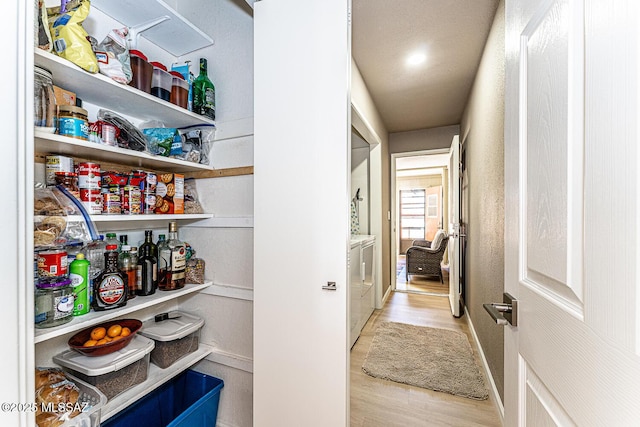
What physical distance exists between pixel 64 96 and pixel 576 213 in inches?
61.3

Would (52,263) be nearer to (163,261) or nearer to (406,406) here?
(163,261)

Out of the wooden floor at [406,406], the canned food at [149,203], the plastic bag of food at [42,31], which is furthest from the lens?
the wooden floor at [406,406]

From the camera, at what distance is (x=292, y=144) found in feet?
3.98

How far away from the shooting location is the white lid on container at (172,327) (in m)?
1.36

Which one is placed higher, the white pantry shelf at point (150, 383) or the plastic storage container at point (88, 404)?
the plastic storage container at point (88, 404)

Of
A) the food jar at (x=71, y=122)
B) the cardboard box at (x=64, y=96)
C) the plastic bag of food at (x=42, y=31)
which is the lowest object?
the food jar at (x=71, y=122)

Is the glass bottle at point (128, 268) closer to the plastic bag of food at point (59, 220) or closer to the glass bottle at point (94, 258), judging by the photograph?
the glass bottle at point (94, 258)

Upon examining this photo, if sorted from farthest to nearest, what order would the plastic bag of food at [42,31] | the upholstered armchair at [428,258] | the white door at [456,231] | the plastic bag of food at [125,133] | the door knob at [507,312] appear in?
the upholstered armchair at [428,258], the white door at [456,231], the plastic bag of food at [125,133], the plastic bag of food at [42,31], the door knob at [507,312]

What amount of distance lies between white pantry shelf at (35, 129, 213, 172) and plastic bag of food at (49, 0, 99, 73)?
0.89ft

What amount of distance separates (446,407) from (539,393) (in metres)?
1.50

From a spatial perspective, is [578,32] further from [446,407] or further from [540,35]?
[446,407]

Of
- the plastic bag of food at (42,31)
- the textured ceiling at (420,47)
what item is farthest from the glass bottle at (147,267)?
the textured ceiling at (420,47)

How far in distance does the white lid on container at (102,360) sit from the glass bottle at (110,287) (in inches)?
7.8

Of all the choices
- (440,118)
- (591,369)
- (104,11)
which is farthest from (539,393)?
(440,118)
